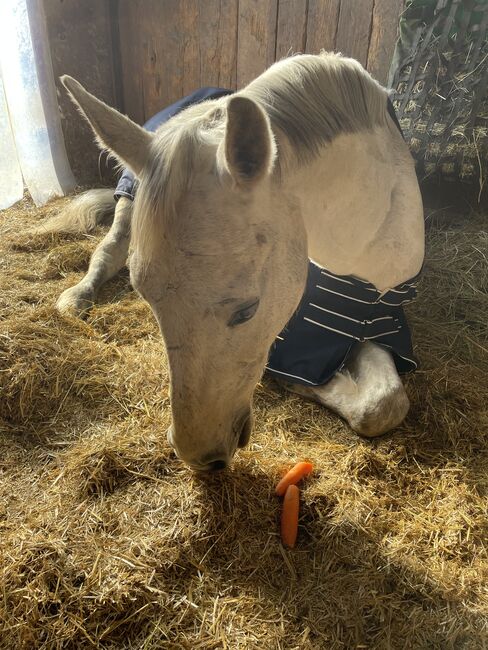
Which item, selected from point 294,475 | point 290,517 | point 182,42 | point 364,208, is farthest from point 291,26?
point 290,517

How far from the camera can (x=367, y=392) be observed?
2051 mm

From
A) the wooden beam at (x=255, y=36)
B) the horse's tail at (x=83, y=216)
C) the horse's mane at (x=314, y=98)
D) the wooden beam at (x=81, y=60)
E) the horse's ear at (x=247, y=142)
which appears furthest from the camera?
the wooden beam at (x=81, y=60)

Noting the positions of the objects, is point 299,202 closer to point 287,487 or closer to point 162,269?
point 162,269

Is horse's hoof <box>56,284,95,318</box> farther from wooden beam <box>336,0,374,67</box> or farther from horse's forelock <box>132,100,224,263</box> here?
wooden beam <box>336,0,374,67</box>

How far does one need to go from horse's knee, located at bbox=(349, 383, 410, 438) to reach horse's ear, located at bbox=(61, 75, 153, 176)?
49.8 inches

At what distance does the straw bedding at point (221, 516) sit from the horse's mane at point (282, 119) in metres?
0.88

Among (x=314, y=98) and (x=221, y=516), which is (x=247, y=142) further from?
(x=221, y=516)

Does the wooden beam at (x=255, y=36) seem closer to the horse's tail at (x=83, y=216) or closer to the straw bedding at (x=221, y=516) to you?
the horse's tail at (x=83, y=216)

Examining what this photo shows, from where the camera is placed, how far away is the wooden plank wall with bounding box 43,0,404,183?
10.8 feet

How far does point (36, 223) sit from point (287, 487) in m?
3.27

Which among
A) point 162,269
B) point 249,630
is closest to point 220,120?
point 162,269

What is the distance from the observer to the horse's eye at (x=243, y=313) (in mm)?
1267

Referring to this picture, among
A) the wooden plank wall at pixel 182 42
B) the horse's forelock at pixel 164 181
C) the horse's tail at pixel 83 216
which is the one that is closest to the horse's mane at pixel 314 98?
the horse's forelock at pixel 164 181

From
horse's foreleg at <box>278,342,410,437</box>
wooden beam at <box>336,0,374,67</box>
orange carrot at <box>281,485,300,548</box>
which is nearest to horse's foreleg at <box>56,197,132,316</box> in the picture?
horse's foreleg at <box>278,342,410,437</box>
